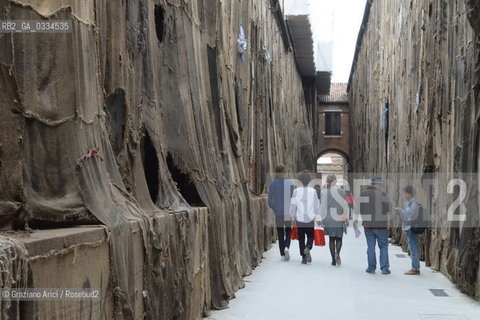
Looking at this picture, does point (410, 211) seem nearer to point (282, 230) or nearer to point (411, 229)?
point (411, 229)

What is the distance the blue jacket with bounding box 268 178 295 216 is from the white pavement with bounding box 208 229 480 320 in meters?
0.92

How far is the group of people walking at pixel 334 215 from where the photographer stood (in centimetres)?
1041

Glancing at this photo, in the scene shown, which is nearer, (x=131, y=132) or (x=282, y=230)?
(x=131, y=132)

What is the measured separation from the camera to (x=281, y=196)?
38.9ft

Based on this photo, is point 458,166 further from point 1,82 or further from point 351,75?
point 351,75

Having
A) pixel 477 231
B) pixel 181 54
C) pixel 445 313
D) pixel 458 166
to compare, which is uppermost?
pixel 181 54

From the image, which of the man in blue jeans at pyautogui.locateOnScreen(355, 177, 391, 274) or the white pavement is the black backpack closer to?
the man in blue jeans at pyautogui.locateOnScreen(355, 177, 391, 274)

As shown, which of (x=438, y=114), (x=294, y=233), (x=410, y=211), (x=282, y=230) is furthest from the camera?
(x=294, y=233)

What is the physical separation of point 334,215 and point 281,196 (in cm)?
120

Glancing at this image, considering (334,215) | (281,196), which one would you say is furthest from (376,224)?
(281,196)

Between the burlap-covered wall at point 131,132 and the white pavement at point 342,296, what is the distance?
0.37m

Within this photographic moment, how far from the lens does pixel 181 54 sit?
740 centimetres

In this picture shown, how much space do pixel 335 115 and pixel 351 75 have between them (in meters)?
4.35

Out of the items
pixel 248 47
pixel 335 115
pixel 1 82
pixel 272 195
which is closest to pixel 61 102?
pixel 1 82
